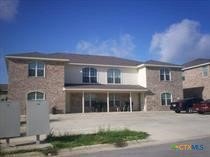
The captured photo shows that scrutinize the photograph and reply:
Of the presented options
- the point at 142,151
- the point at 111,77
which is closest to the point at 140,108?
the point at 111,77

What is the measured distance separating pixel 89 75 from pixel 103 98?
11.3 feet

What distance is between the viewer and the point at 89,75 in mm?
29141

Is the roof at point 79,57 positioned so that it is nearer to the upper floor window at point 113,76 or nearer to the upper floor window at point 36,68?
the upper floor window at point 36,68

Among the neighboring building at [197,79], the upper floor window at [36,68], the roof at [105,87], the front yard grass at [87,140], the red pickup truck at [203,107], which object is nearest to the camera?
the front yard grass at [87,140]

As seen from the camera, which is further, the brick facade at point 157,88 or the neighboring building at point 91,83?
the brick facade at point 157,88

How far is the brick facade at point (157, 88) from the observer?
29328 mm

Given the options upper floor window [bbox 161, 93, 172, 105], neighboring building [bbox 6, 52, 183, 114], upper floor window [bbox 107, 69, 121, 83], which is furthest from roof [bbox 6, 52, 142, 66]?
upper floor window [bbox 161, 93, 172, 105]

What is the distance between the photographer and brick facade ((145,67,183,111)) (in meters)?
29.3

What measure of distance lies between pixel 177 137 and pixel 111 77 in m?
19.9

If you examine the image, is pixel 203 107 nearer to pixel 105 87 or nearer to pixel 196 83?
pixel 105 87

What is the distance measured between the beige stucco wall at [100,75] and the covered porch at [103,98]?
1.41 meters

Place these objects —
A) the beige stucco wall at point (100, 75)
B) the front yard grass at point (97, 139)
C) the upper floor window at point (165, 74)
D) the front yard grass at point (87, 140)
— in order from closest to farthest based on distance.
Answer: the front yard grass at point (87, 140) → the front yard grass at point (97, 139) → the beige stucco wall at point (100, 75) → the upper floor window at point (165, 74)

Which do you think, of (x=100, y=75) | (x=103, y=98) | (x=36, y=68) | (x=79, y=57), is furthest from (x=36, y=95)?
(x=79, y=57)

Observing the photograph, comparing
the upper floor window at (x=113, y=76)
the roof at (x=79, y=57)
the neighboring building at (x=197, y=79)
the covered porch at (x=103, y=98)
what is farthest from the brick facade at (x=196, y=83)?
the upper floor window at (x=113, y=76)
